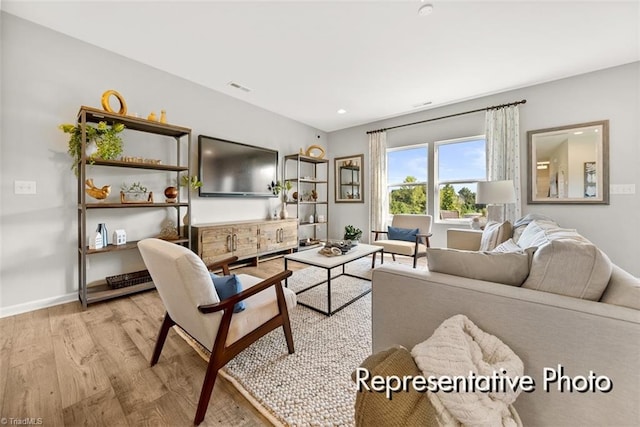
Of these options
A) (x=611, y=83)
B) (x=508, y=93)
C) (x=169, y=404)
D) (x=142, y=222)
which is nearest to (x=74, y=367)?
(x=169, y=404)

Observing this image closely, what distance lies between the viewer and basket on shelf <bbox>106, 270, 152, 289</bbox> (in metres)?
2.60

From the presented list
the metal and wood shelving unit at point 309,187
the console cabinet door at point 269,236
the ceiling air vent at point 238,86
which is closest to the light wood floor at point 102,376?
the console cabinet door at point 269,236

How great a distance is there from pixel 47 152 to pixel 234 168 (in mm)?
1997

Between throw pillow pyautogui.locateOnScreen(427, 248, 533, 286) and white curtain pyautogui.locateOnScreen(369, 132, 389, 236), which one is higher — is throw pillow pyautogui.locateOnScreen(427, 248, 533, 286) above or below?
below

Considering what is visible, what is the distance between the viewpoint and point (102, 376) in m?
1.46

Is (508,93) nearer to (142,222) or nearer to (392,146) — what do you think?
(392,146)

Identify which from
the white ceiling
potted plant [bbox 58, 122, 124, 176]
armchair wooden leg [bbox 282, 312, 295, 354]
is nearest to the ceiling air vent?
the white ceiling

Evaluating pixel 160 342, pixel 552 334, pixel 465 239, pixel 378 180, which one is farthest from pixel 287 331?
pixel 378 180

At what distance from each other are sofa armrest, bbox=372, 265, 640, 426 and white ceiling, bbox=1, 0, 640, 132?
7.65 ft

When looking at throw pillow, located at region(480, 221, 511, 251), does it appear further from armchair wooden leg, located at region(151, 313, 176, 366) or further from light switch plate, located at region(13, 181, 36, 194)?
light switch plate, located at region(13, 181, 36, 194)

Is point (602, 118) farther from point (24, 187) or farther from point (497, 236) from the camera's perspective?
point (24, 187)

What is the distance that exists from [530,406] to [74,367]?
2415mm

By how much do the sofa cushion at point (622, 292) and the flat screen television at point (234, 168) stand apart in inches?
152

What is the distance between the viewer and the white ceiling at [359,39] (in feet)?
6.91
